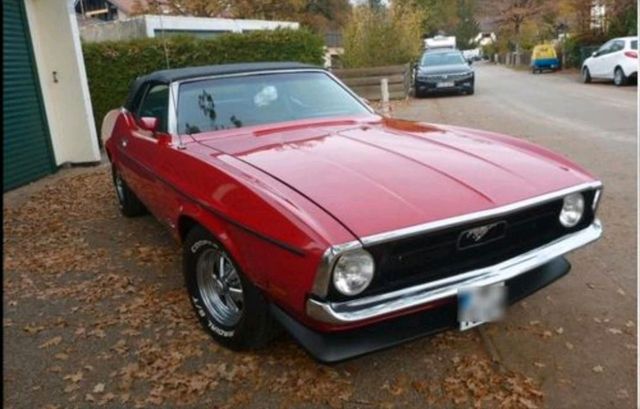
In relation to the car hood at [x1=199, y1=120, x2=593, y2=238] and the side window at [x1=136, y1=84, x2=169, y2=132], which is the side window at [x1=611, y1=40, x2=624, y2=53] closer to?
the car hood at [x1=199, y1=120, x2=593, y2=238]

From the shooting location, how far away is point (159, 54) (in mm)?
11852

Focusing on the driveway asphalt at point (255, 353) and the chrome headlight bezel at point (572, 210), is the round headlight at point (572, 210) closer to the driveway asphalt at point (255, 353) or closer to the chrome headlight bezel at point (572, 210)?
the chrome headlight bezel at point (572, 210)

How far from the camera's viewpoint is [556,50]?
100 feet

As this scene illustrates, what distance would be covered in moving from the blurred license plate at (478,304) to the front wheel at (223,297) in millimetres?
944

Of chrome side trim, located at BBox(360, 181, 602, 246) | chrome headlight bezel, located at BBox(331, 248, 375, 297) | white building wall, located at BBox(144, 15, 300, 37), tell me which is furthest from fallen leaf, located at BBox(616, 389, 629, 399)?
white building wall, located at BBox(144, 15, 300, 37)

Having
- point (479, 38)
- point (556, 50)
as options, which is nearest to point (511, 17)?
point (556, 50)

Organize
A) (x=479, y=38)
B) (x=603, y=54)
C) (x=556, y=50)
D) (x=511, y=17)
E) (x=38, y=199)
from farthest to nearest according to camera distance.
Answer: (x=479, y=38), (x=511, y=17), (x=556, y=50), (x=603, y=54), (x=38, y=199)

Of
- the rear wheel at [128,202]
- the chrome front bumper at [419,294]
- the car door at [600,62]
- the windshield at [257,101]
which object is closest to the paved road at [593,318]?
the chrome front bumper at [419,294]

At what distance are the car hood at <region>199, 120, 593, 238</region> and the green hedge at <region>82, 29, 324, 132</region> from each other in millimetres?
8995

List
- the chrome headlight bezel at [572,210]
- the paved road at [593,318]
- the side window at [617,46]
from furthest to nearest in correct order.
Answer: the side window at [617,46]
the chrome headlight bezel at [572,210]
the paved road at [593,318]

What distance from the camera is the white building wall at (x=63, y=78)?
861cm

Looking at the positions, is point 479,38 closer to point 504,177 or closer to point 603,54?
point 603,54

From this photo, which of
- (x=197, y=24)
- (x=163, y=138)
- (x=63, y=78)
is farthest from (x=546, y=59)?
(x=163, y=138)

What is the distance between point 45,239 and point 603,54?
18.4 metres
